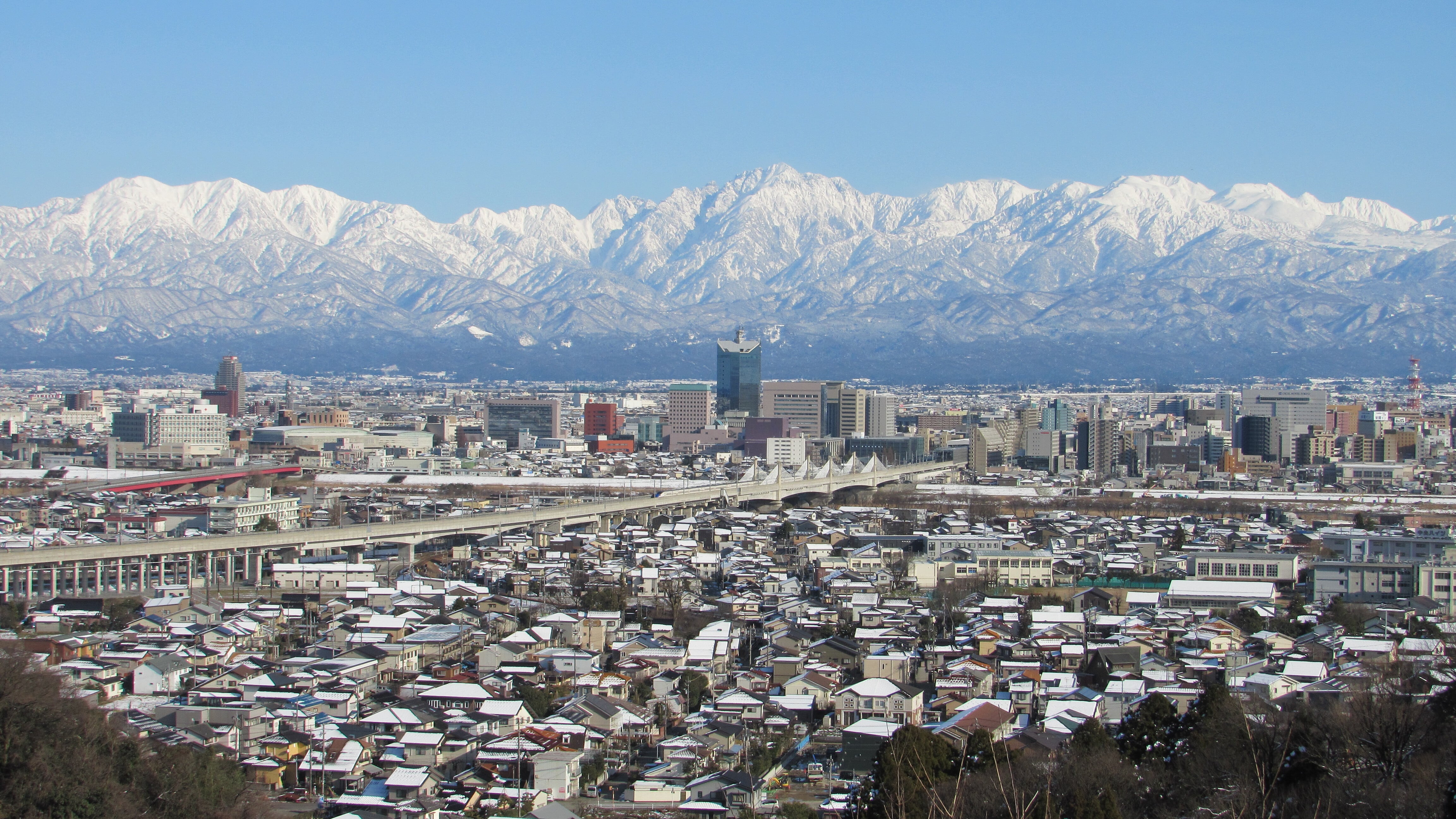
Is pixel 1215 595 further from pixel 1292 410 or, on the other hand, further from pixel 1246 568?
pixel 1292 410

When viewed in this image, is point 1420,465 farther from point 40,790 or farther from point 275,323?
point 275,323

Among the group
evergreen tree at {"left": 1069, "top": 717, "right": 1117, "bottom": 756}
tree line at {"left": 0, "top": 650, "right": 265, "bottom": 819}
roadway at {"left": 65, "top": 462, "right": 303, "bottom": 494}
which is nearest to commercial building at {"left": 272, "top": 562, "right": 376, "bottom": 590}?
tree line at {"left": 0, "top": 650, "right": 265, "bottom": 819}

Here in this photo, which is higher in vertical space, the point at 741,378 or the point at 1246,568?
the point at 741,378

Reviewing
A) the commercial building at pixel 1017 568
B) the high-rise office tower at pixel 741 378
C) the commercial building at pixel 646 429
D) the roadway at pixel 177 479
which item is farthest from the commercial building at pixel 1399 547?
the high-rise office tower at pixel 741 378

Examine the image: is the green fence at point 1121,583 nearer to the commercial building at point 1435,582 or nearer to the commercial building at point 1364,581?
the commercial building at point 1364,581

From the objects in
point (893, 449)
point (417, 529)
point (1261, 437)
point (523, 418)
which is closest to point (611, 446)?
point (523, 418)

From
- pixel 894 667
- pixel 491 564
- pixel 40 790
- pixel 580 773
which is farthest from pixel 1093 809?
pixel 491 564
